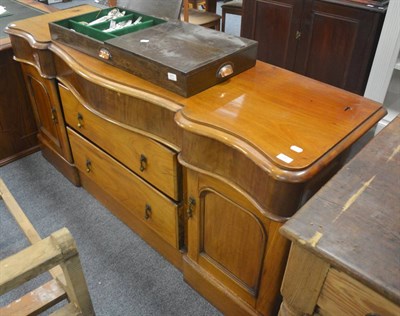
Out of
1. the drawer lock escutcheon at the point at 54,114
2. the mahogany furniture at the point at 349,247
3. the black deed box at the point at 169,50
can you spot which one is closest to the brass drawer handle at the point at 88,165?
the drawer lock escutcheon at the point at 54,114

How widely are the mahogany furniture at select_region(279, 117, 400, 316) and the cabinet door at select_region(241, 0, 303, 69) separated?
6.28ft

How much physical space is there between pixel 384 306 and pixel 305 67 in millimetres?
2159

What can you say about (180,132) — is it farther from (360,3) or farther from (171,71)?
(360,3)

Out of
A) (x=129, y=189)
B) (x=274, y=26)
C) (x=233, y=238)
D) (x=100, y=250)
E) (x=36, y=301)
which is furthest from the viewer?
(x=274, y=26)

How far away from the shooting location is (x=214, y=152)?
1.03m

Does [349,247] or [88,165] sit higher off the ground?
[349,247]

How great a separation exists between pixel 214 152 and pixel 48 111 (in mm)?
1216

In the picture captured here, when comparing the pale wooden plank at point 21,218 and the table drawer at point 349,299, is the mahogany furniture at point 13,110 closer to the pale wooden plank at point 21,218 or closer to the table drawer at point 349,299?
the pale wooden plank at point 21,218

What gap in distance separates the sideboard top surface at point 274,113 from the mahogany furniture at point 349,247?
0.16m

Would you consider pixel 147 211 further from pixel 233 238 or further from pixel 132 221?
pixel 233 238

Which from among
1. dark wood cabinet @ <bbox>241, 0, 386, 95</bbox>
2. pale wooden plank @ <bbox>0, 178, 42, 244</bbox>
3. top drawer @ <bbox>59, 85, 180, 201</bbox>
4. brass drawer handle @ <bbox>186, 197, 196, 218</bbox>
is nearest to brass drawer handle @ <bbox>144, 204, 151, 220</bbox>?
top drawer @ <bbox>59, 85, 180, 201</bbox>

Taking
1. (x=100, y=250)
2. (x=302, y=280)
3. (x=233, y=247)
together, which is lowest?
(x=100, y=250)

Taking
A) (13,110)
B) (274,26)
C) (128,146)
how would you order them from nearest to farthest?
(128,146)
(13,110)
(274,26)

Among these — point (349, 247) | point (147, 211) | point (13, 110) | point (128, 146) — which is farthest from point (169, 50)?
point (13, 110)
